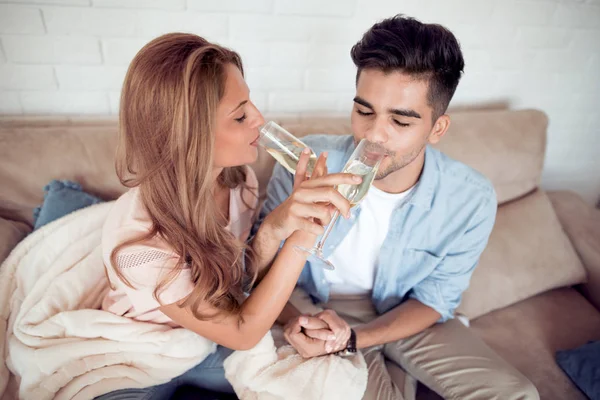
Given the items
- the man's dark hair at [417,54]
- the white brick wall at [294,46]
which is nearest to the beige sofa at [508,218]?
the white brick wall at [294,46]

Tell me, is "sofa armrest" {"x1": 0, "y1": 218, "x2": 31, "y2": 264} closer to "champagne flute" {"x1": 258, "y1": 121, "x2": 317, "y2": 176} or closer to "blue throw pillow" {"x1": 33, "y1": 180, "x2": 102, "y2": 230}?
"blue throw pillow" {"x1": 33, "y1": 180, "x2": 102, "y2": 230}

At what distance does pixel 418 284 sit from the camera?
5.03ft

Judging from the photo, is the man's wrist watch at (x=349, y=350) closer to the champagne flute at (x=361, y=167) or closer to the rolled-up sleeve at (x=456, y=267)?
the rolled-up sleeve at (x=456, y=267)

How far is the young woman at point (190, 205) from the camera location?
0.95 meters

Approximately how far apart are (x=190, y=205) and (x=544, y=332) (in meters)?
1.51

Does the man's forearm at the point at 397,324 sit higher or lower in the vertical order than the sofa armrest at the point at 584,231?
lower

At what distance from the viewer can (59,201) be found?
1.35 metres

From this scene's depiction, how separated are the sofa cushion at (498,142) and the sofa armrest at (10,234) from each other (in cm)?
86

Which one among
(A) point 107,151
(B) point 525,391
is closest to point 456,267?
(B) point 525,391

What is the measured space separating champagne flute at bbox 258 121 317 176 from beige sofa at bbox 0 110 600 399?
20.6 inches

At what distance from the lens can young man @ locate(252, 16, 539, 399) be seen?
3.92 feet

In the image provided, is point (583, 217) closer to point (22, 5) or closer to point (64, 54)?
point (64, 54)

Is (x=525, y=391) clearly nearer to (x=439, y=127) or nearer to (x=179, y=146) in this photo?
(x=439, y=127)

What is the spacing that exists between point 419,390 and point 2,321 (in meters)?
1.37
